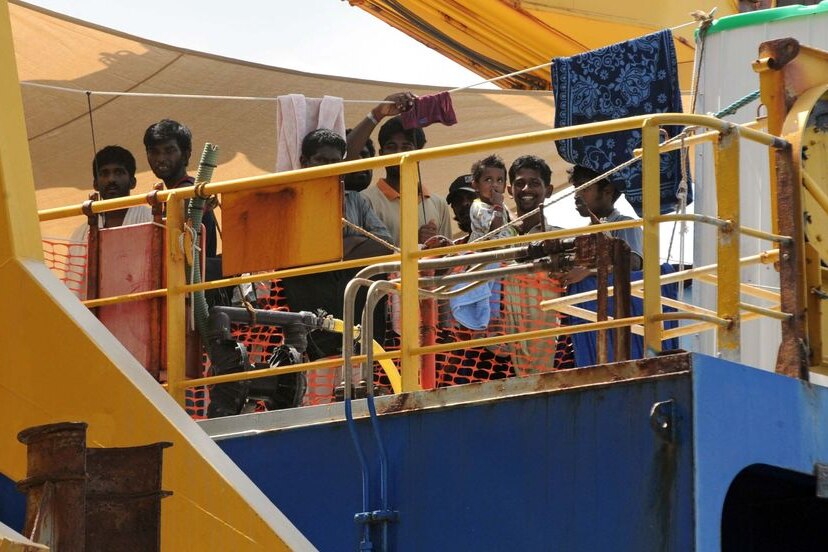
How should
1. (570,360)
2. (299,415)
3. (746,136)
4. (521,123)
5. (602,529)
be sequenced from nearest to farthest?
1. (602,529)
2. (746,136)
3. (299,415)
4. (570,360)
5. (521,123)

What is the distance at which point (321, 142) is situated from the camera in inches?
408

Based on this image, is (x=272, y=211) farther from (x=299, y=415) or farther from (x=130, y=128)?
(x=130, y=128)

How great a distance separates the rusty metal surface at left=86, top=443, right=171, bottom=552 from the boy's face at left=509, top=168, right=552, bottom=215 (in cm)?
535

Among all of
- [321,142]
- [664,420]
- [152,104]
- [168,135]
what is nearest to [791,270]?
[664,420]

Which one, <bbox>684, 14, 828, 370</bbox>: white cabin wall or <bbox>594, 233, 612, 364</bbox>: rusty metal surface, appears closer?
<bbox>594, 233, 612, 364</bbox>: rusty metal surface

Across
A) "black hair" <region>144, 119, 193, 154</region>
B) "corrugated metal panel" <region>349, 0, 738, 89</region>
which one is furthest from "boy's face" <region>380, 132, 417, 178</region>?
"corrugated metal panel" <region>349, 0, 738, 89</region>

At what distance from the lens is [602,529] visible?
6496 millimetres

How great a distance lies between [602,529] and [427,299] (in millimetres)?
2311


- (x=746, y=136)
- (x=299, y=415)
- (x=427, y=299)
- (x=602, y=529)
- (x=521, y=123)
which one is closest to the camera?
(x=602, y=529)

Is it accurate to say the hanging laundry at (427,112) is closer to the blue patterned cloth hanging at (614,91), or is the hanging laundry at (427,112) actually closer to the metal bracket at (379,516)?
the blue patterned cloth hanging at (614,91)

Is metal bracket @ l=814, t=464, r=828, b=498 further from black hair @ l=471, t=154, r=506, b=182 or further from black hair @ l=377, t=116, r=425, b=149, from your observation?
black hair @ l=377, t=116, r=425, b=149

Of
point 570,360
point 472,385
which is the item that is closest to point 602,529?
point 472,385

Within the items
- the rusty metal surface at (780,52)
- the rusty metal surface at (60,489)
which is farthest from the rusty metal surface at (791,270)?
the rusty metal surface at (60,489)

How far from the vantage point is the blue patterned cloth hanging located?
10570 mm
